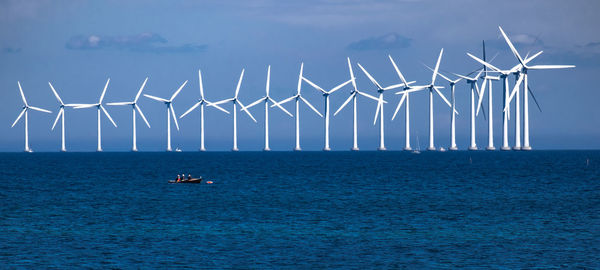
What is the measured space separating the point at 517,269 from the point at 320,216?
24990mm

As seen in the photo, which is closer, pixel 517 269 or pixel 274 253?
pixel 517 269

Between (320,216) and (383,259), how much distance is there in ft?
68.2

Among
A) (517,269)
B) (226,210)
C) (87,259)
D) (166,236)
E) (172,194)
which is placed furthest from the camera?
(172,194)

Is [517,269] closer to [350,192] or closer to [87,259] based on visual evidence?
[87,259]

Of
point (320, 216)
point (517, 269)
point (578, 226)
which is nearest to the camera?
point (517, 269)

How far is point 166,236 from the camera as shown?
50531 mm

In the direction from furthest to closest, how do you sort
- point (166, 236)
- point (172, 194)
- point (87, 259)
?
point (172, 194) < point (166, 236) < point (87, 259)

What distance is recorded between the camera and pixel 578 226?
5550 centimetres

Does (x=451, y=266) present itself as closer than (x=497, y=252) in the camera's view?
Yes

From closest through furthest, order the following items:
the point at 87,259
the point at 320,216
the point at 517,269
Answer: the point at 517,269
the point at 87,259
the point at 320,216

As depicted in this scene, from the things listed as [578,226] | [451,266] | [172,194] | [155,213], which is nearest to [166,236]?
[155,213]

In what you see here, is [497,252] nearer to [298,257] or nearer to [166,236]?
[298,257]

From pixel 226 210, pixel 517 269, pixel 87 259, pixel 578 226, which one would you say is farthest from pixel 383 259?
pixel 226 210

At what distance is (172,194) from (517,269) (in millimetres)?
53550
